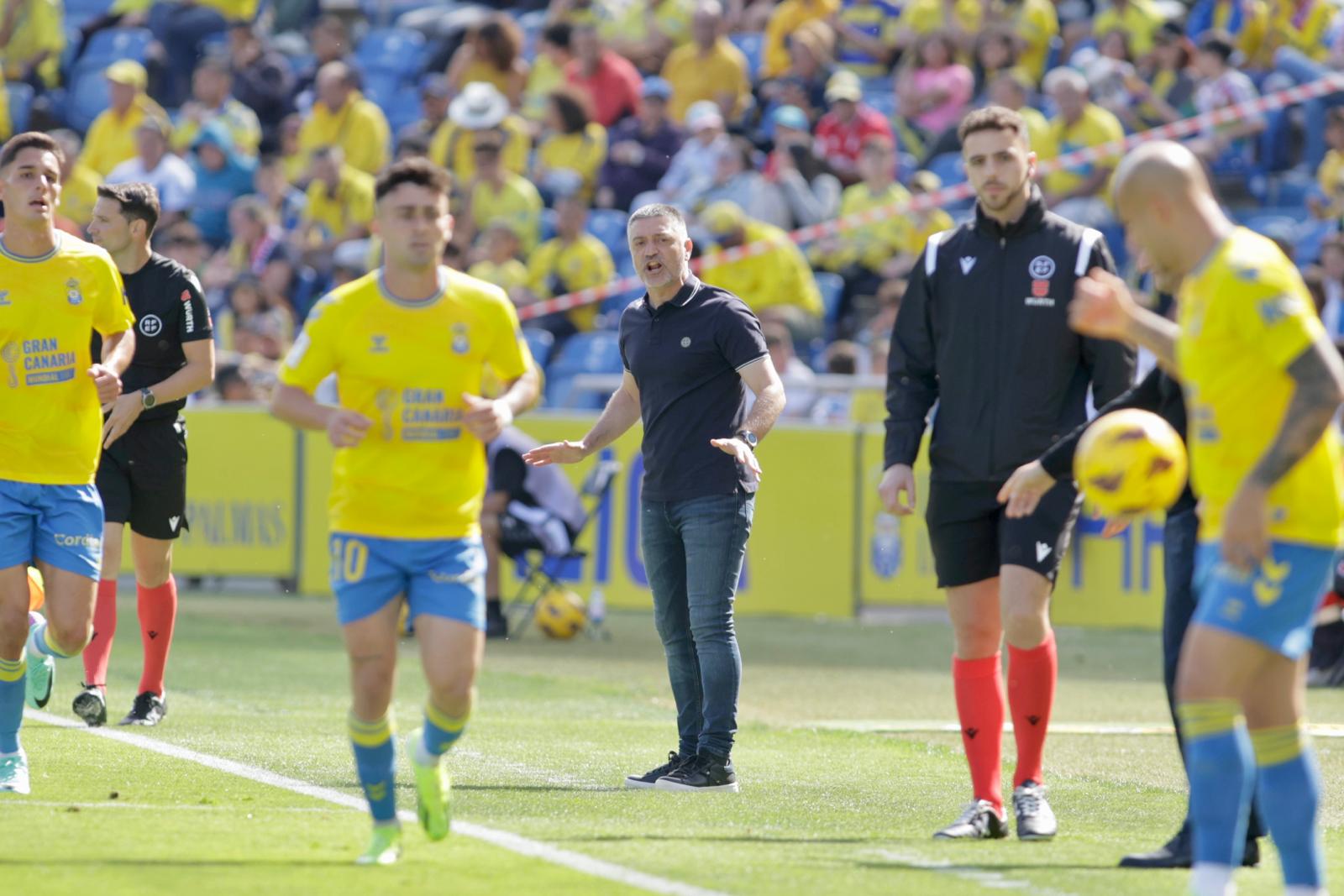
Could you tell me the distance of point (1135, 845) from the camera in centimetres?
711

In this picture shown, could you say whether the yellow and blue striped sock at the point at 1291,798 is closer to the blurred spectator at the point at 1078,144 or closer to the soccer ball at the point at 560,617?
the soccer ball at the point at 560,617

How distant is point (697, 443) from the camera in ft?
28.0

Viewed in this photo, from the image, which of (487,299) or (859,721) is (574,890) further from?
(859,721)

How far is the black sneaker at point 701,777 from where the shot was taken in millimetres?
8297

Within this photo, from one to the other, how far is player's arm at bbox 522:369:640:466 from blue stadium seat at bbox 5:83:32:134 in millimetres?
19350

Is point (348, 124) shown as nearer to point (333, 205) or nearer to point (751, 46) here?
point (333, 205)

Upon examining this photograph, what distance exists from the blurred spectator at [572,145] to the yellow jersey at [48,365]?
48.7ft

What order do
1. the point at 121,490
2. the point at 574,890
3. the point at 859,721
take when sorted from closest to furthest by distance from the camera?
1. the point at 574,890
2. the point at 121,490
3. the point at 859,721

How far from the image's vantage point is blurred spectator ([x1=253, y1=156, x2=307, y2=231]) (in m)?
23.4

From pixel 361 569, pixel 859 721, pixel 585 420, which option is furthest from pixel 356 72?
pixel 361 569

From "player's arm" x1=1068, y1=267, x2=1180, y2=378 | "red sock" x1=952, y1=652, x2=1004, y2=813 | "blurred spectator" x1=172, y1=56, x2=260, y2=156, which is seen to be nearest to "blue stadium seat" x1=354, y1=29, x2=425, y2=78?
"blurred spectator" x1=172, y1=56, x2=260, y2=156

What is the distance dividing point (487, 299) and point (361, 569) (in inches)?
36.0

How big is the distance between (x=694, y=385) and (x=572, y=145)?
1450 centimetres

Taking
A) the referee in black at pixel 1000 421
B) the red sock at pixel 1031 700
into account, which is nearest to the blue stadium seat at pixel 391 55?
the referee in black at pixel 1000 421
